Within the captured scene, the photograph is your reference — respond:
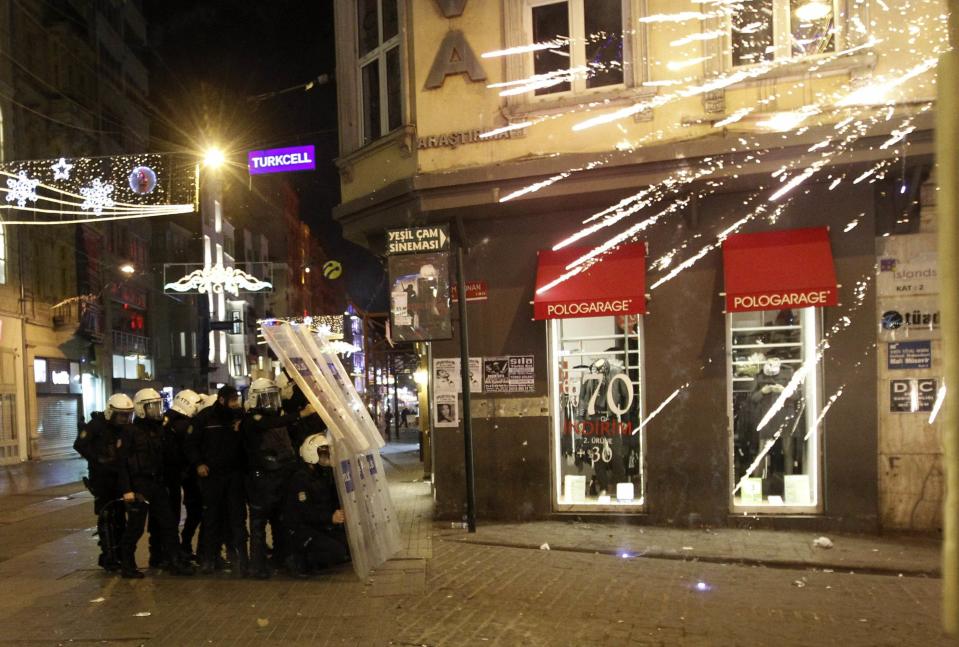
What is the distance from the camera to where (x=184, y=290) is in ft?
76.7

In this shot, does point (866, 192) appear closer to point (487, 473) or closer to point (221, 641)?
point (487, 473)

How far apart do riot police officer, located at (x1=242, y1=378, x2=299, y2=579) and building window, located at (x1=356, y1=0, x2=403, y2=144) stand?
4.67 m

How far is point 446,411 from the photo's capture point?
1044cm

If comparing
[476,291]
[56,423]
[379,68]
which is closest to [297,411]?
[476,291]

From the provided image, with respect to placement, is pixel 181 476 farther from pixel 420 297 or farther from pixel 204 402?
pixel 420 297

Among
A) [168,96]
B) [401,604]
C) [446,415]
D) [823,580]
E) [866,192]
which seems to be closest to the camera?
[401,604]

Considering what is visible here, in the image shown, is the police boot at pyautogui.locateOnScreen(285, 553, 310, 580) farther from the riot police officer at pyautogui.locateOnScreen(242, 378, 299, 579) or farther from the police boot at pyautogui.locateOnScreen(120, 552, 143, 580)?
the police boot at pyautogui.locateOnScreen(120, 552, 143, 580)

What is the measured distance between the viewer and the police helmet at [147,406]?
27.8 ft

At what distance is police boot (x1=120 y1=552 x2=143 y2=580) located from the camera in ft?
25.9

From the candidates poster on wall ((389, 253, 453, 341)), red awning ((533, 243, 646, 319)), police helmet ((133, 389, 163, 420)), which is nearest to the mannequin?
red awning ((533, 243, 646, 319))

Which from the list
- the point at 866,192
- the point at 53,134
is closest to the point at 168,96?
the point at 53,134

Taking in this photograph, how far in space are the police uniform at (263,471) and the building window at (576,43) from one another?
5.25 m

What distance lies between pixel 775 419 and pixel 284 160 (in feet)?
30.3

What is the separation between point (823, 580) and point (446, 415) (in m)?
4.88
